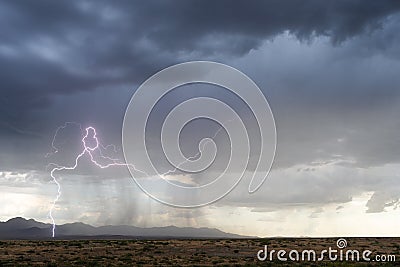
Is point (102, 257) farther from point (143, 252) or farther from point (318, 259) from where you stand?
point (318, 259)

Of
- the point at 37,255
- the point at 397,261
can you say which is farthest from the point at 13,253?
the point at 397,261

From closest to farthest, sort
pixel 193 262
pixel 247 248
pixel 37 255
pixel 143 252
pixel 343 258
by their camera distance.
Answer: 1. pixel 193 262
2. pixel 343 258
3. pixel 37 255
4. pixel 143 252
5. pixel 247 248

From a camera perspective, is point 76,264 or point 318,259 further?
point 318,259

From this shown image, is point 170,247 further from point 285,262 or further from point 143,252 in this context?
point 285,262

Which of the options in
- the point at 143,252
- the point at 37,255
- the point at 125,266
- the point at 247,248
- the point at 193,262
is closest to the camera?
the point at 125,266

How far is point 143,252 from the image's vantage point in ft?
279

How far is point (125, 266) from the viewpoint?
64.4m

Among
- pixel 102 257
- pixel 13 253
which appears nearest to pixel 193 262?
pixel 102 257

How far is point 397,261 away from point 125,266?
126 feet

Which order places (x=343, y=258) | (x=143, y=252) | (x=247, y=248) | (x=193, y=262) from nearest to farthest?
(x=193, y=262), (x=343, y=258), (x=143, y=252), (x=247, y=248)

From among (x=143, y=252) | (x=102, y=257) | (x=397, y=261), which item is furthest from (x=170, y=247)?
(x=397, y=261)

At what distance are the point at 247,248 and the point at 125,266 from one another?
35.4 m

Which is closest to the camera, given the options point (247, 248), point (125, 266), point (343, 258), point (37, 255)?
point (125, 266)

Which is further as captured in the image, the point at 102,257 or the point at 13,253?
the point at 13,253
